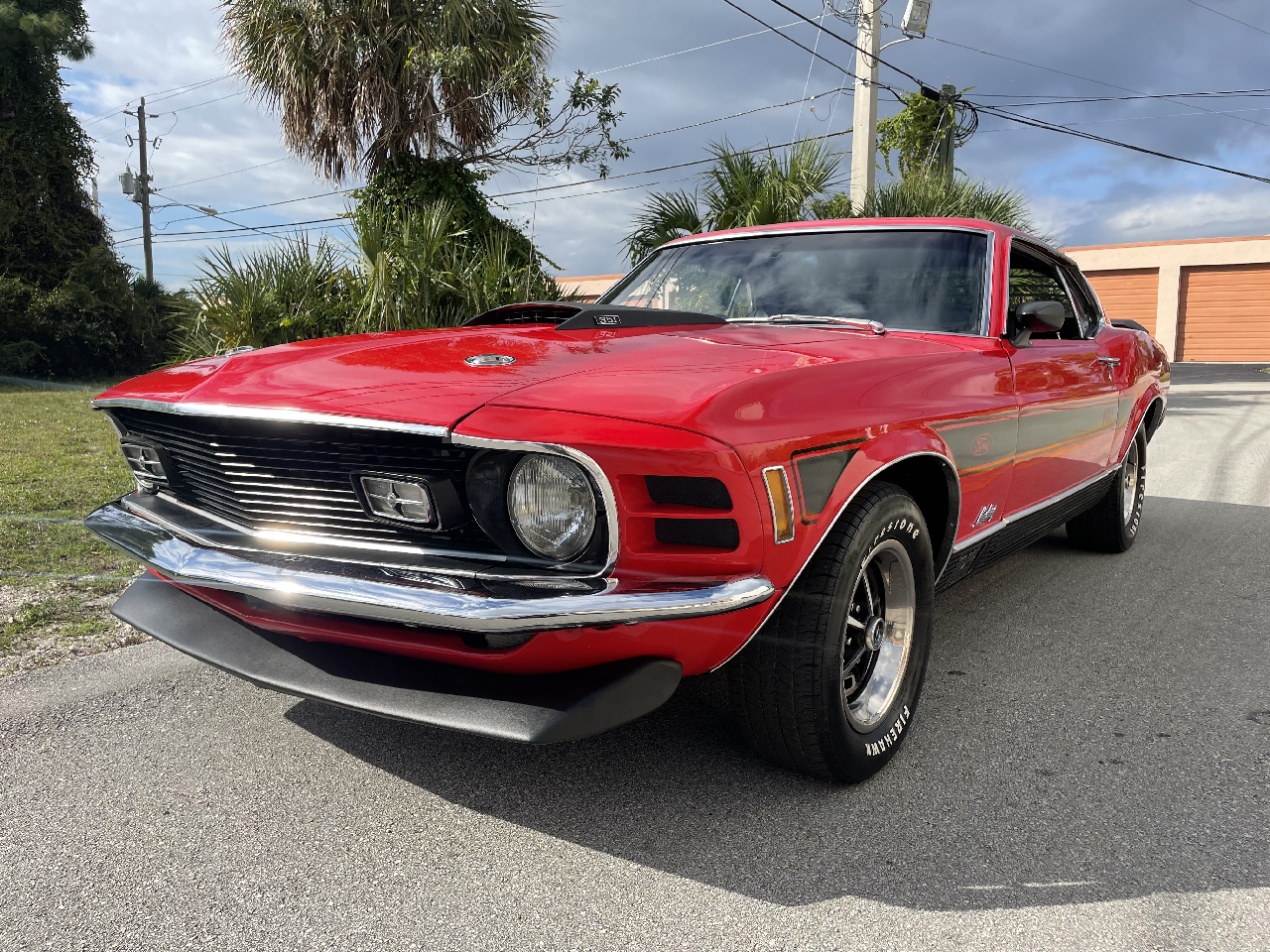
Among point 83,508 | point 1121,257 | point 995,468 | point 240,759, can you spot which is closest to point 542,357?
point 240,759

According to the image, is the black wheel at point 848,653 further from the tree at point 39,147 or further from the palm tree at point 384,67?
the tree at point 39,147

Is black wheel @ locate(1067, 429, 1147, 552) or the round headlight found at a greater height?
the round headlight

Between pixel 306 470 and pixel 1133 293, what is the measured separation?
35.2m

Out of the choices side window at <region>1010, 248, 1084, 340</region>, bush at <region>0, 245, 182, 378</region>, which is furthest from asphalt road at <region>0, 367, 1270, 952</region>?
bush at <region>0, 245, 182, 378</region>

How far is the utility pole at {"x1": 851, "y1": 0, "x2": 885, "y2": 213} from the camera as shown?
12406 millimetres

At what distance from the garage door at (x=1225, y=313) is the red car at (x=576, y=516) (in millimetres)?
33032

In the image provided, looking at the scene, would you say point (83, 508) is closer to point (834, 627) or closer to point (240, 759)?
point (240, 759)

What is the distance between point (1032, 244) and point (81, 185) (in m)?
22.6

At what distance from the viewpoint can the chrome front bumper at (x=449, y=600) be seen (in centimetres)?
183

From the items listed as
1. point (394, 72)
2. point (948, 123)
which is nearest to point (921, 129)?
point (948, 123)

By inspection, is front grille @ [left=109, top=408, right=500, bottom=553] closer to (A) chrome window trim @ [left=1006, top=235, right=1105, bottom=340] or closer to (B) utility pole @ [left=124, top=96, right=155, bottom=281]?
(A) chrome window trim @ [left=1006, top=235, right=1105, bottom=340]

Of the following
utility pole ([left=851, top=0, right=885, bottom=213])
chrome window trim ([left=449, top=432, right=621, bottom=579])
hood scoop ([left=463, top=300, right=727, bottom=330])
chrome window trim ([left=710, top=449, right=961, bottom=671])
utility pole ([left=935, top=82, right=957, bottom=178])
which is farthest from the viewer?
utility pole ([left=935, top=82, right=957, bottom=178])

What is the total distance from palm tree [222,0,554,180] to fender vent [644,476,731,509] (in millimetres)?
9479

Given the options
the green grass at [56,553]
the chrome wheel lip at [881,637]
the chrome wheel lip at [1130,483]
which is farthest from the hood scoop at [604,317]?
the chrome wheel lip at [1130,483]
